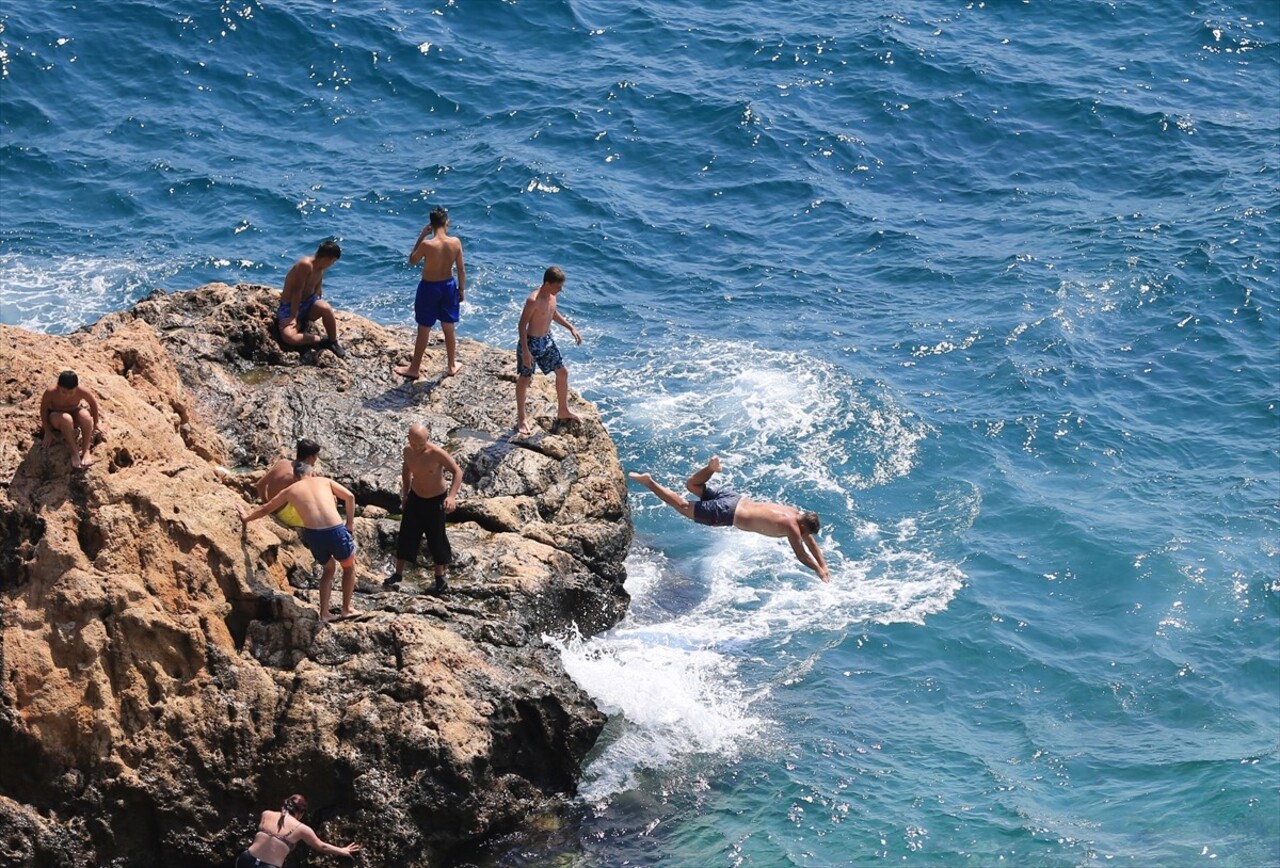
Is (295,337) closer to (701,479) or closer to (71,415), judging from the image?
(71,415)

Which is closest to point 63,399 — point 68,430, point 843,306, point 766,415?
point 68,430

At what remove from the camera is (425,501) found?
13.9 meters

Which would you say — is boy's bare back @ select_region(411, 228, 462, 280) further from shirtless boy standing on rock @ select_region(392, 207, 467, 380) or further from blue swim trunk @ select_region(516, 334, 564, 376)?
blue swim trunk @ select_region(516, 334, 564, 376)

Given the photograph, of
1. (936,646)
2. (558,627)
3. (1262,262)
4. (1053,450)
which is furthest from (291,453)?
(1262,262)

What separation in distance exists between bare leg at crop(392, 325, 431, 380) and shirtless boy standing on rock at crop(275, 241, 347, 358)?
2.34ft

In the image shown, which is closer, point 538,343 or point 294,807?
point 294,807

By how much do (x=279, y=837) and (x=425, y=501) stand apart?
11.3 ft

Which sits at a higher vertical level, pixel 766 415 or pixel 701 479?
pixel 701 479

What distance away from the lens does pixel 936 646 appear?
17703 millimetres

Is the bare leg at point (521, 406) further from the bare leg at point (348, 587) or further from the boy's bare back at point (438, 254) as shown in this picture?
the bare leg at point (348, 587)

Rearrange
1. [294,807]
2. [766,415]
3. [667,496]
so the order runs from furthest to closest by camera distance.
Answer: [766,415] < [667,496] < [294,807]

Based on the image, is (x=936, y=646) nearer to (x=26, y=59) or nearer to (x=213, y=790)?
(x=213, y=790)

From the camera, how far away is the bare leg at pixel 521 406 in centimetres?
1653

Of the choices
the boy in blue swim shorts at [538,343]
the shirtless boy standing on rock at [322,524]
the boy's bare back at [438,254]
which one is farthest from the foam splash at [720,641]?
the boy's bare back at [438,254]
